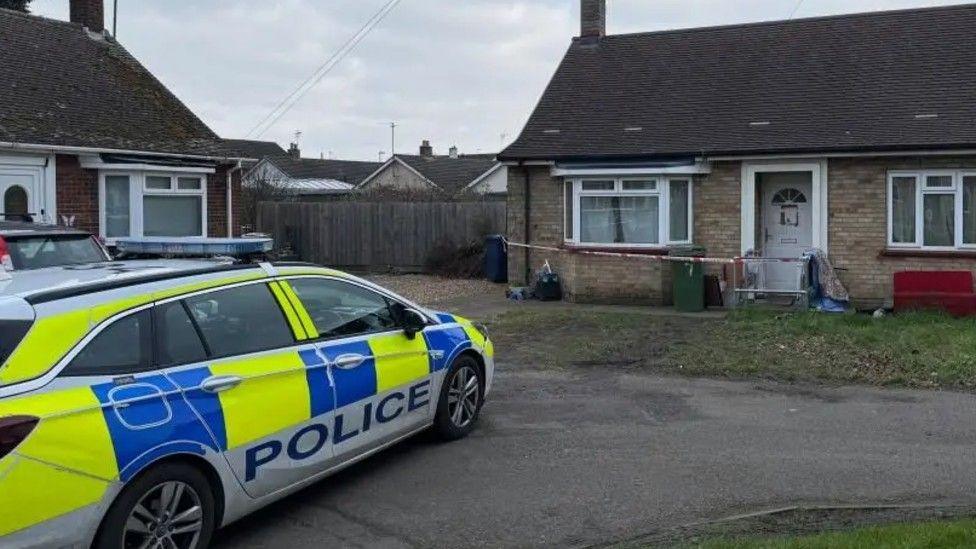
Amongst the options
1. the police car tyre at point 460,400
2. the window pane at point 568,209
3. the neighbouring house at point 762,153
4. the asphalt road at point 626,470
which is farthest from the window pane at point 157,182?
the police car tyre at point 460,400

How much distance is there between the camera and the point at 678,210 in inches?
695

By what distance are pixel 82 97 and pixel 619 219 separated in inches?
374

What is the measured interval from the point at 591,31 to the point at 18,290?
56.0 ft

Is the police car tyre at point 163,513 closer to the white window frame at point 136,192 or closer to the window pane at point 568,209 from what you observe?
the white window frame at point 136,192

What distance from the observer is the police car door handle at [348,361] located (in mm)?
6188

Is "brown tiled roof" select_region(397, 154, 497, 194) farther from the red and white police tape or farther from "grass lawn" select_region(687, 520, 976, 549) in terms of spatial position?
"grass lawn" select_region(687, 520, 976, 549)

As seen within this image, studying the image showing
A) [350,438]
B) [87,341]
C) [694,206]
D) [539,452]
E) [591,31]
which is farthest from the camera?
[591,31]

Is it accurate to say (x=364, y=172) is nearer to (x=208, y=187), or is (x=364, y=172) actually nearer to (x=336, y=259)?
(x=336, y=259)

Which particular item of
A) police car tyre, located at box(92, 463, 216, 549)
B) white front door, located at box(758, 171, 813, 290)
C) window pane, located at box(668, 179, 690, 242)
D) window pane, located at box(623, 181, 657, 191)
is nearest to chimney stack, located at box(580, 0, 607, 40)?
window pane, located at box(623, 181, 657, 191)

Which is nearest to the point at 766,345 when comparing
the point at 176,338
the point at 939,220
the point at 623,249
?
the point at 939,220

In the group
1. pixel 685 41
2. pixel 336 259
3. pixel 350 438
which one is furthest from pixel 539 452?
pixel 336 259

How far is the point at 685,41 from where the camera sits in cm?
2000

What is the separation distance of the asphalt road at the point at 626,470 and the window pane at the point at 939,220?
7087mm

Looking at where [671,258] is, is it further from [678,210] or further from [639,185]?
[639,185]
